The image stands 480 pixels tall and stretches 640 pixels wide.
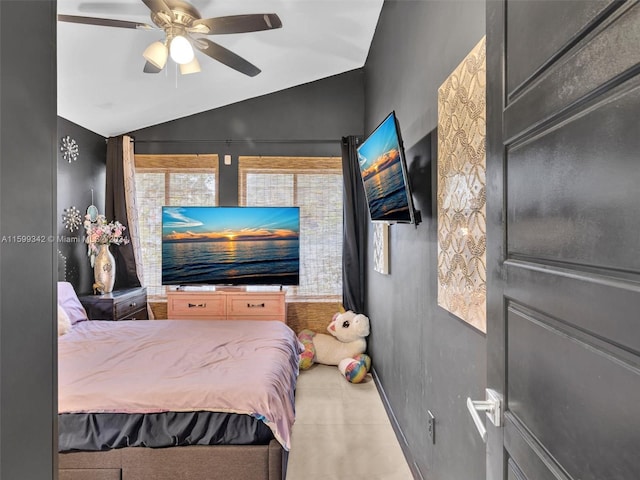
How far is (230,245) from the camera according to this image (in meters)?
4.18

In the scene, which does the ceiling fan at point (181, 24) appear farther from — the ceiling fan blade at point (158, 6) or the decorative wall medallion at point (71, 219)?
the decorative wall medallion at point (71, 219)

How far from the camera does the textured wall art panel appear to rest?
1.29 m

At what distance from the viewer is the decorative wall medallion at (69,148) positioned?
360cm

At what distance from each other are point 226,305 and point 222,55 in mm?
2473

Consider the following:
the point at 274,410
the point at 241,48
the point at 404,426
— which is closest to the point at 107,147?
the point at 241,48

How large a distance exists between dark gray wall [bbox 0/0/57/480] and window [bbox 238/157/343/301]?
357 centimetres

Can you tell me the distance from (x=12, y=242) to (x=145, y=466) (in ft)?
5.19

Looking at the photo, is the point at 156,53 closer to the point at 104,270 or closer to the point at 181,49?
the point at 181,49

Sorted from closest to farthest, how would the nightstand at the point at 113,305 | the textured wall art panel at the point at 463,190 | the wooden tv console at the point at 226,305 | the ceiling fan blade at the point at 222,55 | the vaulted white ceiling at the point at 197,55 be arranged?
the textured wall art panel at the point at 463,190 < the ceiling fan blade at the point at 222,55 < the vaulted white ceiling at the point at 197,55 < the nightstand at the point at 113,305 < the wooden tv console at the point at 226,305

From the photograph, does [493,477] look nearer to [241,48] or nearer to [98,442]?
[98,442]

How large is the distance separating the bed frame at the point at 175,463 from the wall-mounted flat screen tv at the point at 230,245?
95.4 inches

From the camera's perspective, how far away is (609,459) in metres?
0.51

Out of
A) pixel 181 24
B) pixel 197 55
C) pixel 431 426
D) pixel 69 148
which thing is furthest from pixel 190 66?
pixel 431 426

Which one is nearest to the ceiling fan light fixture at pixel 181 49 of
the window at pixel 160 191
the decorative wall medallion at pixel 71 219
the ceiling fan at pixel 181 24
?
the ceiling fan at pixel 181 24
